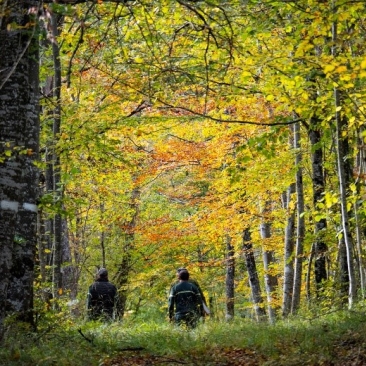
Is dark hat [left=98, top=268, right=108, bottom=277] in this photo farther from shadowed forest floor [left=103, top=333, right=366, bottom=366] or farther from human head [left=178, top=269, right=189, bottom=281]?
shadowed forest floor [left=103, top=333, right=366, bottom=366]

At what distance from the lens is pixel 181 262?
23.1m

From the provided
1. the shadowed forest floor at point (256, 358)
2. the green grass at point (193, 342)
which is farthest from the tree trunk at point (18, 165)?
the shadowed forest floor at point (256, 358)

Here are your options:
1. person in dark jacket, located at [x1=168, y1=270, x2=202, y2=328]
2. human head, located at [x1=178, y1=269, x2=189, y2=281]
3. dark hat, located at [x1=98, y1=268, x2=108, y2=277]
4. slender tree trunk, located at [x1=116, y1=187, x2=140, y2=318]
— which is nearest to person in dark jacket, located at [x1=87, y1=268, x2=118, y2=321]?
dark hat, located at [x1=98, y1=268, x2=108, y2=277]

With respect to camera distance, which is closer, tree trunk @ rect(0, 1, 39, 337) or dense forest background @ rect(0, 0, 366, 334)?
tree trunk @ rect(0, 1, 39, 337)

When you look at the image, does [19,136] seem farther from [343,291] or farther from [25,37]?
[343,291]

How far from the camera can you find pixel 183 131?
1775 cm

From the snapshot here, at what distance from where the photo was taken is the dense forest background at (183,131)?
8312mm

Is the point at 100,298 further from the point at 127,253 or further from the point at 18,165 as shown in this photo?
the point at 127,253

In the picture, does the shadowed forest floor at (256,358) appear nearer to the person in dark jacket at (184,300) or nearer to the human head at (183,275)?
the person in dark jacket at (184,300)

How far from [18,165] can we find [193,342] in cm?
327

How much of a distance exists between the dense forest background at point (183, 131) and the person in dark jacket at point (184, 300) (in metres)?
2.09

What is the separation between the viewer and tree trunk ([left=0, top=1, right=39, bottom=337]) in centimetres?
748

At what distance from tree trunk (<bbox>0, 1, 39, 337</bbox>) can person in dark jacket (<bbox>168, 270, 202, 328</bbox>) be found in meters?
3.50

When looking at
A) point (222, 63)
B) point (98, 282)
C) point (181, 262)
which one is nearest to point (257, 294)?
point (181, 262)
